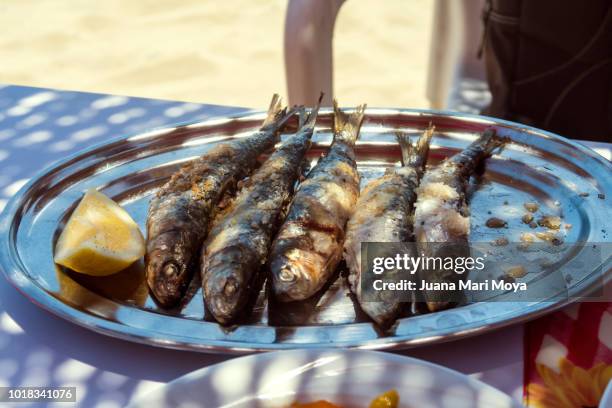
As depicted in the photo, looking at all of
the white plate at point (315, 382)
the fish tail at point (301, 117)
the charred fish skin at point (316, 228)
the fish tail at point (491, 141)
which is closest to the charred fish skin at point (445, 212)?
the fish tail at point (491, 141)

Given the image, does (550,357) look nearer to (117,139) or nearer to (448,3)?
(117,139)

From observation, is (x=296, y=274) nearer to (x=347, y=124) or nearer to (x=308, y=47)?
(x=347, y=124)

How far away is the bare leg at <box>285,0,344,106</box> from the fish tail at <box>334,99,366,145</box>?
2.04 ft

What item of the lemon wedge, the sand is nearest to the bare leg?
the lemon wedge

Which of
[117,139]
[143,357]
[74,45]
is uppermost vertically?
[117,139]

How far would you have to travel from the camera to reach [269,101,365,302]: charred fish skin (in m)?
1.17

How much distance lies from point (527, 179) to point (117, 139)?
0.91m

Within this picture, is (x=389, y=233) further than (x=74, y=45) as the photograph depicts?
No

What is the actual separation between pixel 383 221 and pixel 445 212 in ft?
0.40

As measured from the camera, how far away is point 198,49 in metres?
5.03

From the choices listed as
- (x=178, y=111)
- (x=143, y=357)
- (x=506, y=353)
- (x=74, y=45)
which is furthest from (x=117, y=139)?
(x=74, y=45)

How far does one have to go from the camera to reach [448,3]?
321cm

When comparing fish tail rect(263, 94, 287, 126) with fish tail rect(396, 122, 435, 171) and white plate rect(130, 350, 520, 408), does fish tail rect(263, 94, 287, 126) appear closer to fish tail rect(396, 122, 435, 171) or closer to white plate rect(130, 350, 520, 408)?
fish tail rect(396, 122, 435, 171)

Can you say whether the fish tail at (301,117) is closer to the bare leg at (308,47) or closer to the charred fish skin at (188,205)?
the charred fish skin at (188,205)
